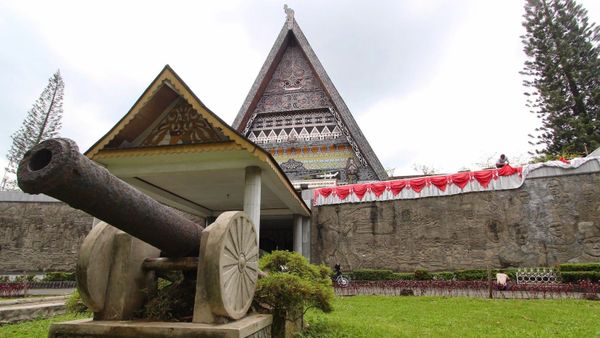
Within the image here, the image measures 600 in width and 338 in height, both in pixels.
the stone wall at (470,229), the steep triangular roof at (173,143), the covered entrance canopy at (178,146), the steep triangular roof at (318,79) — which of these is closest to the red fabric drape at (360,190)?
the stone wall at (470,229)

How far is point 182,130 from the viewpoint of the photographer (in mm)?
8570

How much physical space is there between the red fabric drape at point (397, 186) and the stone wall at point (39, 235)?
1377 cm

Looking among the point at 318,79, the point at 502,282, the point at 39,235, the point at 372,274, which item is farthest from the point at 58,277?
the point at 318,79

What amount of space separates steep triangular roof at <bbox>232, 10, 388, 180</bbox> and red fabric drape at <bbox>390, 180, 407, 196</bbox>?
116 inches

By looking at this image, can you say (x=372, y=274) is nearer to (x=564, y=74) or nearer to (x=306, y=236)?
(x=306, y=236)

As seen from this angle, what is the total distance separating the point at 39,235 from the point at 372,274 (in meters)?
15.0

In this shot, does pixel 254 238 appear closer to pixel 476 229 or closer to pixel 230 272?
pixel 230 272

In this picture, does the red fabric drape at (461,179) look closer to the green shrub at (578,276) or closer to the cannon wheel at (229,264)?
the green shrub at (578,276)

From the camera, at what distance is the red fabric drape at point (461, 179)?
14341 mm

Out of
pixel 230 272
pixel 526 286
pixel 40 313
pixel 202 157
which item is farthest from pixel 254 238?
pixel 526 286

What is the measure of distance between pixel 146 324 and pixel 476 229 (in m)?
13.3

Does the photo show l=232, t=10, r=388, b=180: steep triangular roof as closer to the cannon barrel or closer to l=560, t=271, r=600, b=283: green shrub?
l=560, t=271, r=600, b=283: green shrub

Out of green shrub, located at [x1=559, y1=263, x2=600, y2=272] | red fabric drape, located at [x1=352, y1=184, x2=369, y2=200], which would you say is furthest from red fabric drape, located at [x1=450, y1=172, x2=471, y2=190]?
green shrub, located at [x1=559, y1=263, x2=600, y2=272]

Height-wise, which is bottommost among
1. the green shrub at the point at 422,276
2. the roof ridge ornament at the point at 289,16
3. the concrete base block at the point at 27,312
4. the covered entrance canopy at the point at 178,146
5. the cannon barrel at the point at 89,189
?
the concrete base block at the point at 27,312
